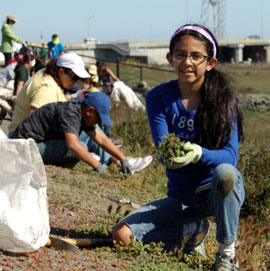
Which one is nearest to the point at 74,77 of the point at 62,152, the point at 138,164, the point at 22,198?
the point at 62,152

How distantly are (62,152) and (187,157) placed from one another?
312 cm

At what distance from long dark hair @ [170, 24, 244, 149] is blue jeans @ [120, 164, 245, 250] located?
275 millimetres

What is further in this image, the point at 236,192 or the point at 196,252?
the point at 196,252

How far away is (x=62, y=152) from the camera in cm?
607

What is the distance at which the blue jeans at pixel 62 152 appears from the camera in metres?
5.94

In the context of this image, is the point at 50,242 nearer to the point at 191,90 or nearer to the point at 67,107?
the point at 191,90

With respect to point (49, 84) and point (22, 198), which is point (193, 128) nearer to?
point (22, 198)

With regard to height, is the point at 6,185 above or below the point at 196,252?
above

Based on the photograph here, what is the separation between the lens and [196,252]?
3717 mm

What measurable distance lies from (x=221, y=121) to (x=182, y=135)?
27 centimetres

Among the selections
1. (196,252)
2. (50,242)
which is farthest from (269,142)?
(50,242)

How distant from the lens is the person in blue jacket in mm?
3492

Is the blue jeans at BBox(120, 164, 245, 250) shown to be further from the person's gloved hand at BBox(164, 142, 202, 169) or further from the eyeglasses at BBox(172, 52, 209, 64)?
the eyeglasses at BBox(172, 52, 209, 64)

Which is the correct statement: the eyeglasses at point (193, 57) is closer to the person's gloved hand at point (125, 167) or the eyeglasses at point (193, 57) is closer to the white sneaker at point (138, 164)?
the person's gloved hand at point (125, 167)
